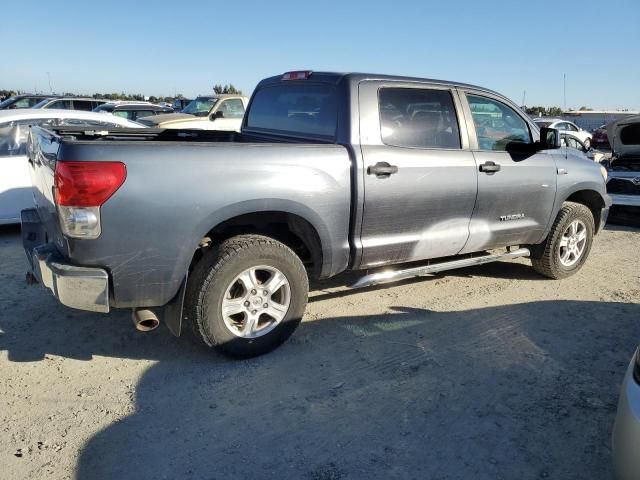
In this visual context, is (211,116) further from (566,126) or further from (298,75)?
(566,126)

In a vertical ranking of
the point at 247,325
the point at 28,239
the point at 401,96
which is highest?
the point at 401,96

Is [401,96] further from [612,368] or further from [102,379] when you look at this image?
[102,379]

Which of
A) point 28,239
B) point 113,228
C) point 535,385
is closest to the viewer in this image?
point 113,228

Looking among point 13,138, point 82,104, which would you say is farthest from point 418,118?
point 82,104

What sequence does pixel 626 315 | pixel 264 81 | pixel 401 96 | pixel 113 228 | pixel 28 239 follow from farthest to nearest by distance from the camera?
pixel 264 81 → pixel 626 315 → pixel 401 96 → pixel 28 239 → pixel 113 228

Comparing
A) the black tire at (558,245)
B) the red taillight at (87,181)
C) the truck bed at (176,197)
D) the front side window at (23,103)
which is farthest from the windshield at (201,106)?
the red taillight at (87,181)

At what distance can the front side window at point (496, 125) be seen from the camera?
4656 millimetres

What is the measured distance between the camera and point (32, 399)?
3164 millimetres

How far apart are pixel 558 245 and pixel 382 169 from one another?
248 cm

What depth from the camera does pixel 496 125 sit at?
15.9 ft

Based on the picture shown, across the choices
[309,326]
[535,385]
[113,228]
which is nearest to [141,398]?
[113,228]

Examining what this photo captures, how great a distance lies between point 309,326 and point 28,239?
2.17 meters

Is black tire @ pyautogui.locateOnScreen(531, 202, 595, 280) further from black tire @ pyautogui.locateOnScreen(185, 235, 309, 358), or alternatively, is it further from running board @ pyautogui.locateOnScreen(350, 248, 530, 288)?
black tire @ pyautogui.locateOnScreen(185, 235, 309, 358)

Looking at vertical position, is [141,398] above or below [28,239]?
below
